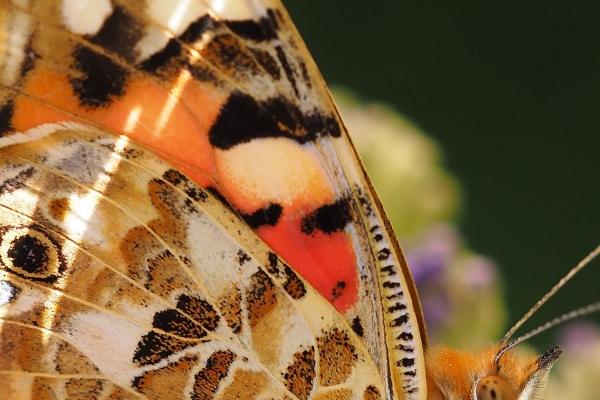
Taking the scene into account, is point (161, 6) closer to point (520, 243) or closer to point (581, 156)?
point (520, 243)

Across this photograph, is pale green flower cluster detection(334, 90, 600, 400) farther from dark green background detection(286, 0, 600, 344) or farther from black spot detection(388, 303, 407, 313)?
dark green background detection(286, 0, 600, 344)

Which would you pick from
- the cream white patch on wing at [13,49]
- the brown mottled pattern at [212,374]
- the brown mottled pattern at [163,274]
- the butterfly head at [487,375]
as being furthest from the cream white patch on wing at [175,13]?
the butterfly head at [487,375]

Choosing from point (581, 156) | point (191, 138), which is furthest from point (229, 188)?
point (581, 156)

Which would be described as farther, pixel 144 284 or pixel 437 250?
pixel 437 250

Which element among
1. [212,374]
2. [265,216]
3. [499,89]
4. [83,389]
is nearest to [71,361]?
[83,389]

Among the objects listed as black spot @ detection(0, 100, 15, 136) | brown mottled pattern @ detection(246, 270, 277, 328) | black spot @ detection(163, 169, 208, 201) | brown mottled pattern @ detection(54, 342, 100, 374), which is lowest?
brown mottled pattern @ detection(54, 342, 100, 374)

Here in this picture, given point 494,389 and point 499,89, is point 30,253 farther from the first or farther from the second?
point 499,89

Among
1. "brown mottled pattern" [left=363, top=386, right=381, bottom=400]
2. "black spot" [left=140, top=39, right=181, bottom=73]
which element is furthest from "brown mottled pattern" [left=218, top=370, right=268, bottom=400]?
"black spot" [left=140, top=39, right=181, bottom=73]
